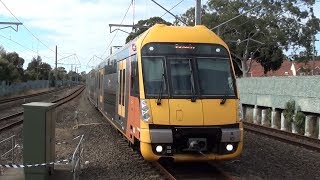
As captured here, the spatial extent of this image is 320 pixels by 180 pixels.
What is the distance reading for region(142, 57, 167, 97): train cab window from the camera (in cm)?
1059

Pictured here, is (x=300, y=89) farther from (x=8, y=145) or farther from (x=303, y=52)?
(x=303, y=52)

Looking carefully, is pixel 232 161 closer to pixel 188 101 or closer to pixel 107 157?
pixel 188 101

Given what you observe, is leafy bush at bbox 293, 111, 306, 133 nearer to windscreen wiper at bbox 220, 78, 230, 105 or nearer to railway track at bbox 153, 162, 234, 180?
railway track at bbox 153, 162, 234, 180

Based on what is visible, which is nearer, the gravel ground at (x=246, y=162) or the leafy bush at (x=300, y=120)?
the gravel ground at (x=246, y=162)

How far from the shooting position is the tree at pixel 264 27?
175 ft

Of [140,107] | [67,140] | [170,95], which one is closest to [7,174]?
[140,107]

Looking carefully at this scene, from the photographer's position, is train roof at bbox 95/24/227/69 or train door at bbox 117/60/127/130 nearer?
train roof at bbox 95/24/227/69

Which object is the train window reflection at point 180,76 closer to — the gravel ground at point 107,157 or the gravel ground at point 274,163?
the gravel ground at point 107,157

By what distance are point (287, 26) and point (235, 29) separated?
5964 millimetres

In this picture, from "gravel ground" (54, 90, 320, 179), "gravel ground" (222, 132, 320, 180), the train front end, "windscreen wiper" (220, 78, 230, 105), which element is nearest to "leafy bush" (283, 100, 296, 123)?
"gravel ground" (54, 90, 320, 179)

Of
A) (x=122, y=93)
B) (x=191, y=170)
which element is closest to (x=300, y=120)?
(x=122, y=93)

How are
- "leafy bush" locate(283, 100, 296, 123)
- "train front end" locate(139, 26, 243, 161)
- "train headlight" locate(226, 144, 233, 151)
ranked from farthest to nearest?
"leafy bush" locate(283, 100, 296, 123)
"train headlight" locate(226, 144, 233, 151)
"train front end" locate(139, 26, 243, 161)

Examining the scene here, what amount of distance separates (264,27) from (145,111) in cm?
4716

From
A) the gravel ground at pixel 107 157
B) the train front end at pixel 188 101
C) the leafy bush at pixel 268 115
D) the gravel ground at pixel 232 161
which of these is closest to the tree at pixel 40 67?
the leafy bush at pixel 268 115
